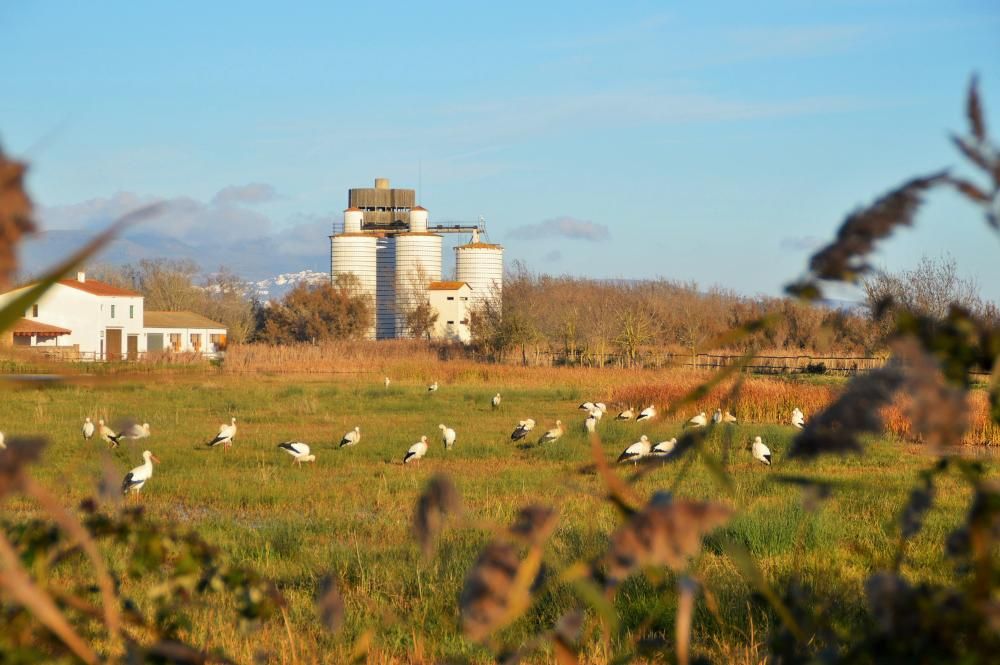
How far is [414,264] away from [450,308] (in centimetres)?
585

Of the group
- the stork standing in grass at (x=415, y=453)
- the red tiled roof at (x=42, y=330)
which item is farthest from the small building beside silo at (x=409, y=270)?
the stork standing in grass at (x=415, y=453)

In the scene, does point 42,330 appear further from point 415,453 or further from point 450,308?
point 415,453

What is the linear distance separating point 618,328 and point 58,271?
60.2 meters

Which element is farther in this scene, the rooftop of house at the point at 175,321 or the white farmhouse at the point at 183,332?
the rooftop of house at the point at 175,321

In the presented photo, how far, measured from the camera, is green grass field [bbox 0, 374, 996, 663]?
5168 mm

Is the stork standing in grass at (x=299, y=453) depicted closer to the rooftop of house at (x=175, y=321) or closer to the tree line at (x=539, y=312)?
the tree line at (x=539, y=312)

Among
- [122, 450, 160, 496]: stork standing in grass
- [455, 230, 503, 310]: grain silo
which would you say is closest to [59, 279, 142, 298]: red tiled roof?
[455, 230, 503, 310]: grain silo

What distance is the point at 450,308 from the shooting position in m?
70.5

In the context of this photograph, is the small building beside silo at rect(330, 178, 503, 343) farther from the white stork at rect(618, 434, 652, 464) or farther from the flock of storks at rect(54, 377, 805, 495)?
the white stork at rect(618, 434, 652, 464)

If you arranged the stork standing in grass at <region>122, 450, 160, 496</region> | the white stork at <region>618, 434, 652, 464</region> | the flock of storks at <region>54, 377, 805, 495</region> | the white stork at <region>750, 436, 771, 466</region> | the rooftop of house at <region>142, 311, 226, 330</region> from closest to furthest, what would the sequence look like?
the stork standing in grass at <region>122, 450, 160, 496</region> < the flock of storks at <region>54, 377, 805, 495</region> < the white stork at <region>750, 436, 771, 466</region> < the white stork at <region>618, 434, 652, 464</region> < the rooftop of house at <region>142, 311, 226, 330</region>

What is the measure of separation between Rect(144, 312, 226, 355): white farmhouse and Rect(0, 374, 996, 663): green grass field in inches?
1781

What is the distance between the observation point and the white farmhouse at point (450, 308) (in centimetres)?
7050

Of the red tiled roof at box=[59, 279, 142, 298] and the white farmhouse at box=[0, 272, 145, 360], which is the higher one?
the red tiled roof at box=[59, 279, 142, 298]

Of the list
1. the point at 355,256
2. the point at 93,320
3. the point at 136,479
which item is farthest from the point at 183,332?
the point at 136,479
